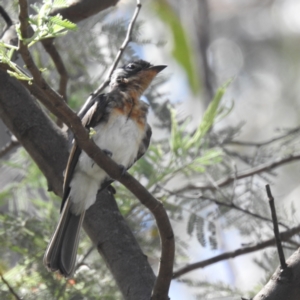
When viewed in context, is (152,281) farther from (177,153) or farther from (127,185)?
(177,153)

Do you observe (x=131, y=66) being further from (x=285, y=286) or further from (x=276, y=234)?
(x=285, y=286)

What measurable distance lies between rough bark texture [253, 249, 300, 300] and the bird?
1.22 m

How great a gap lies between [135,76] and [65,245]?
1.23m

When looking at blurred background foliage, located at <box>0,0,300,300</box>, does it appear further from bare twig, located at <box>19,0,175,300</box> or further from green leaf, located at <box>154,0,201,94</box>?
bare twig, located at <box>19,0,175,300</box>

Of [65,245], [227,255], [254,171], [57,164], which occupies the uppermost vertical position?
[254,171]

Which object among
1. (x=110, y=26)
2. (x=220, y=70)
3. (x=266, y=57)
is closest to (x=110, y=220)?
(x=110, y=26)

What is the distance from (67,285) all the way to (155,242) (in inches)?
31.5

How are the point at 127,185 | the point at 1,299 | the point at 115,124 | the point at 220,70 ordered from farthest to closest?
the point at 220,70, the point at 115,124, the point at 1,299, the point at 127,185

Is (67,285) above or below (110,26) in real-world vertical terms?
below

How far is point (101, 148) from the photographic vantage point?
373 cm

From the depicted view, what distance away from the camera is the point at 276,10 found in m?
11.5

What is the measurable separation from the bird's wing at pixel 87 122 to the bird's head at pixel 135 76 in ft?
1.09

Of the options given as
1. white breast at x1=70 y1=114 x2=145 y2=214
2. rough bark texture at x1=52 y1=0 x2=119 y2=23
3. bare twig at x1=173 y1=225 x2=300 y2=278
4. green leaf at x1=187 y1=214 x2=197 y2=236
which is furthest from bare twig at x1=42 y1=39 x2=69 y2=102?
bare twig at x1=173 y1=225 x2=300 y2=278

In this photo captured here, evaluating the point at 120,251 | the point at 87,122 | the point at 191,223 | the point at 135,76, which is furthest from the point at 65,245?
the point at 135,76
